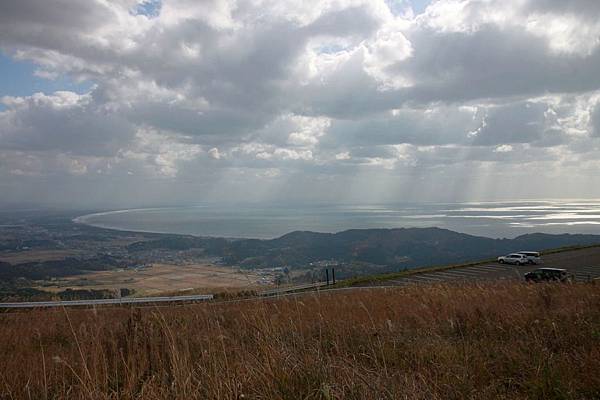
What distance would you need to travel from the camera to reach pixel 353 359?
389 centimetres

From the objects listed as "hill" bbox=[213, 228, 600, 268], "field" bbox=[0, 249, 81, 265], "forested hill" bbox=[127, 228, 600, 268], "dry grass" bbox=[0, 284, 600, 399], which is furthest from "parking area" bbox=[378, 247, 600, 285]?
"field" bbox=[0, 249, 81, 265]

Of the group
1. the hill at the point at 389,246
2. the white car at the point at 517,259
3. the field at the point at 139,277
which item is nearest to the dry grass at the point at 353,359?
the white car at the point at 517,259

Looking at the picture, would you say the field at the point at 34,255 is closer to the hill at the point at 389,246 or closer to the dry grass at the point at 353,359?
the hill at the point at 389,246

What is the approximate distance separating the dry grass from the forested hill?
51166 millimetres

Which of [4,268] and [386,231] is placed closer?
[4,268]

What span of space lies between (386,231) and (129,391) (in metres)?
90.1

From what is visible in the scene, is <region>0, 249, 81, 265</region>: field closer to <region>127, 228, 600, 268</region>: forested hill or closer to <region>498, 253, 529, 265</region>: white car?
<region>127, 228, 600, 268</region>: forested hill

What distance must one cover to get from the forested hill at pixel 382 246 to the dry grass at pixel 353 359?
51.2 meters

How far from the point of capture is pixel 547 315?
5.22 meters

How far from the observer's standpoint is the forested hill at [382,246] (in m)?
63.8

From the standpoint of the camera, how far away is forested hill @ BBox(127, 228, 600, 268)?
63812 mm

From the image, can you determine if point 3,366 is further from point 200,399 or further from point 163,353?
point 200,399

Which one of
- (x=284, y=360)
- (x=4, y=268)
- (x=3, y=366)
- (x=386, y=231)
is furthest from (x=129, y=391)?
(x=386, y=231)

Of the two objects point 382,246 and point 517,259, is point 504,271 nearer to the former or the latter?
point 517,259
